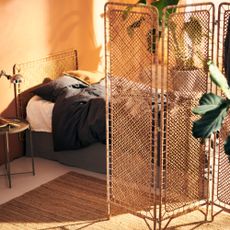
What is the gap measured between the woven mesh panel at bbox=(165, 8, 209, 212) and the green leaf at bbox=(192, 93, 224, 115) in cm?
49

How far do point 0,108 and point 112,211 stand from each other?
5.05ft

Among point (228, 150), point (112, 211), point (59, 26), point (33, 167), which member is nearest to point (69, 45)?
point (59, 26)

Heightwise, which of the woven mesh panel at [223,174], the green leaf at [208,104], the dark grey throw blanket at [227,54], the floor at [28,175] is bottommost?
the floor at [28,175]

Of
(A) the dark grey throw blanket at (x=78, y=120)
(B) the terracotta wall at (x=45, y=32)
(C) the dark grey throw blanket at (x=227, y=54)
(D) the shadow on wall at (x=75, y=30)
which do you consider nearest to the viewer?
(C) the dark grey throw blanket at (x=227, y=54)

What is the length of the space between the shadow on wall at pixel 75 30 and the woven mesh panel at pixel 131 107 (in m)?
1.85

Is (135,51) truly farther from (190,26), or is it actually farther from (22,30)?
(22,30)

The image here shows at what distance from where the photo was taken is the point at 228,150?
273cm

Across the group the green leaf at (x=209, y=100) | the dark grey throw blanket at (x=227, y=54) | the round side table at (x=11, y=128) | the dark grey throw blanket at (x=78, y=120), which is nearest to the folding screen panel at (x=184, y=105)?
the dark grey throw blanket at (x=227, y=54)

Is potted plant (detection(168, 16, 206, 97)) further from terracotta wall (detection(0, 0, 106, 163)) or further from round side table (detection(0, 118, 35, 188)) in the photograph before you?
terracotta wall (detection(0, 0, 106, 163))

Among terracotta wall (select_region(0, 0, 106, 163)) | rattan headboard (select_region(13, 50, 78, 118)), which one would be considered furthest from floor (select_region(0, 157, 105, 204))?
rattan headboard (select_region(13, 50, 78, 118))

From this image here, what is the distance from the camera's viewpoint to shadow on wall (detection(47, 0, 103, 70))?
5.24 m

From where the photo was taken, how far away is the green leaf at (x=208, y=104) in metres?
2.76

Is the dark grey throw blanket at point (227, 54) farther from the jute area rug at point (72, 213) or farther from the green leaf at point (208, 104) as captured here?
the jute area rug at point (72, 213)

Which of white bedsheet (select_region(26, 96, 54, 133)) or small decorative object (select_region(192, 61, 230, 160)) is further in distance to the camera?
white bedsheet (select_region(26, 96, 54, 133))
